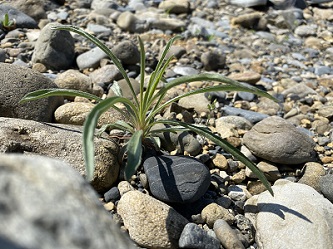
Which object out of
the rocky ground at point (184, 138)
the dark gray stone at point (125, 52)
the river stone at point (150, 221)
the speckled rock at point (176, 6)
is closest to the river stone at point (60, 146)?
the rocky ground at point (184, 138)

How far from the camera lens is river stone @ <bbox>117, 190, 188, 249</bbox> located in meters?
2.41

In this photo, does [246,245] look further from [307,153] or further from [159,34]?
[159,34]

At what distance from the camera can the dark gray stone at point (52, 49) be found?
4383 mm

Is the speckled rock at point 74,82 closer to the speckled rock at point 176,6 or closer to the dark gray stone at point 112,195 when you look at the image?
the dark gray stone at point 112,195

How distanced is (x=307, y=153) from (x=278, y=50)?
8.95ft

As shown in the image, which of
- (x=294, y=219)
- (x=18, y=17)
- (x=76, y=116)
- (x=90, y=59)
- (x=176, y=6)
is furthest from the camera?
(x=176, y=6)

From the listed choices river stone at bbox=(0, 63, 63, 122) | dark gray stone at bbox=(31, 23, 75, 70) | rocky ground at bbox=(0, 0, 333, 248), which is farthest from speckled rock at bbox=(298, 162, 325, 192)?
dark gray stone at bbox=(31, 23, 75, 70)

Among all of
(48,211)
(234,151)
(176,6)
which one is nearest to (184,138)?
(234,151)

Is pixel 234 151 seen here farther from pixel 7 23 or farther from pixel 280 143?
pixel 7 23

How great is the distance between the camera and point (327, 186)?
303 cm

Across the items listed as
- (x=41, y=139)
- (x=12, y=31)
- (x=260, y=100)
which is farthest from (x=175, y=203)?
(x=12, y=31)

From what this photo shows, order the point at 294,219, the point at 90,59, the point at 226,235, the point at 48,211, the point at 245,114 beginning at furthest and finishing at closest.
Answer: the point at 90,59 → the point at 245,114 → the point at 294,219 → the point at 226,235 → the point at 48,211

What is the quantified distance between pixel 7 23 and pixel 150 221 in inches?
134

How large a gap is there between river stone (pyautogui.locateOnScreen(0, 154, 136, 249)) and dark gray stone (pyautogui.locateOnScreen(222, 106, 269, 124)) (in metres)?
2.81
